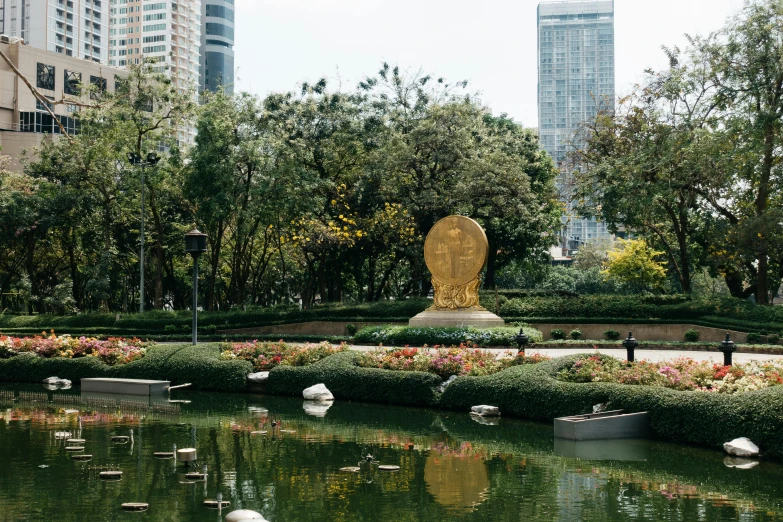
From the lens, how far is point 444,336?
2322 centimetres

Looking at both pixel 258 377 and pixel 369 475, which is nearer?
pixel 369 475

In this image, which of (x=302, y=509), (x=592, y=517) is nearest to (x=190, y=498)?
(x=302, y=509)

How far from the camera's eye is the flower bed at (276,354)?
1834cm

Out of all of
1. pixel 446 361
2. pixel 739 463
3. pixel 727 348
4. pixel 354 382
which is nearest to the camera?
pixel 739 463

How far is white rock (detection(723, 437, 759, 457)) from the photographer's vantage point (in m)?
11.2

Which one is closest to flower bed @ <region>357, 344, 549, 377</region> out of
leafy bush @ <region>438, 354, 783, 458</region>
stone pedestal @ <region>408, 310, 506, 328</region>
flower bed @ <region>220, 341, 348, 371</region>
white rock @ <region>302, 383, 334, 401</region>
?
leafy bush @ <region>438, 354, 783, 458</region>

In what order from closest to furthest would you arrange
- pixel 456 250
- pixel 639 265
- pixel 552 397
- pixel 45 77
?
pixel 552 397, pixel 456 250, pixel 639 265, pixel 45 77

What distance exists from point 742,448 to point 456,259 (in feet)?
47.8

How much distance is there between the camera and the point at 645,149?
29547 millimetres

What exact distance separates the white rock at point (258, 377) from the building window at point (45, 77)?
55.7 meters

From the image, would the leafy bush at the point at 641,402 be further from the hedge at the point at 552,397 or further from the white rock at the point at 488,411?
the white rock at the point at 488,411

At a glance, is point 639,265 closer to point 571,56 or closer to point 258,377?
point 258,377

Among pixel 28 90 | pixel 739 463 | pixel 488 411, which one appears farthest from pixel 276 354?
pixel 28 90

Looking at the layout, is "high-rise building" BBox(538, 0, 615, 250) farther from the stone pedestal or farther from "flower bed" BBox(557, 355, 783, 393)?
"flower bed" BBox(557, 355, 783, 393)
